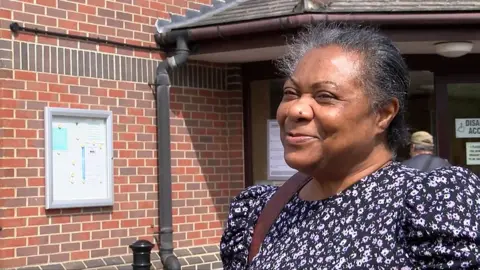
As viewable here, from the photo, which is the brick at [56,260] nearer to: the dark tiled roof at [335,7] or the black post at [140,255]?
the black post at [140,255]

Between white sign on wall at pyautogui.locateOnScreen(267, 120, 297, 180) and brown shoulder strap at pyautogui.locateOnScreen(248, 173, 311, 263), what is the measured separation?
5560 mm

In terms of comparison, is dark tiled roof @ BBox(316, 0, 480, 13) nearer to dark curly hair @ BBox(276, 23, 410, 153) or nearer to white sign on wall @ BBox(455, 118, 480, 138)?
white sign on wall @ BBox(455, 118, 480, 138)

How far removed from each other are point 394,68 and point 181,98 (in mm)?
5552

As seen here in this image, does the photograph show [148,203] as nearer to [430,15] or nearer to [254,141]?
[254,141]

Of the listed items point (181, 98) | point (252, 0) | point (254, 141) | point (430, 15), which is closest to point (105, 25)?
point (181, 98)

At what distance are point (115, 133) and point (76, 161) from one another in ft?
1.75

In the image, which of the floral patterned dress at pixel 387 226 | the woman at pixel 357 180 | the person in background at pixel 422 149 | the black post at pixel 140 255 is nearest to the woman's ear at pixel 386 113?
the woman at pixel 357 180

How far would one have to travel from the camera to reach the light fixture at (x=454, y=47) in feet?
A: 22.9

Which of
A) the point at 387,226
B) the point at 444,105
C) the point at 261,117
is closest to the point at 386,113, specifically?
the point at 387,226

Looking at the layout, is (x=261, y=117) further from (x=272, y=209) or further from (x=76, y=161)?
(x=272, y=209)

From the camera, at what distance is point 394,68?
219 centimetres

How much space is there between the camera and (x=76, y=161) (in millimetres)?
6582

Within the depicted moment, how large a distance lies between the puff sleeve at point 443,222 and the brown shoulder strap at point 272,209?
460mm

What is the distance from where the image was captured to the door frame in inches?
302
